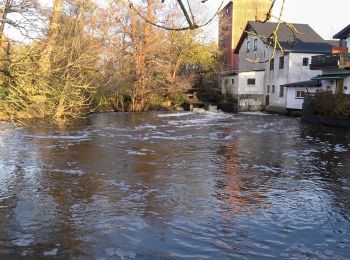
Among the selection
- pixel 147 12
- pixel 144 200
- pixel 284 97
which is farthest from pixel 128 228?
pixel 284 97

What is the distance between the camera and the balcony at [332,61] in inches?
1271

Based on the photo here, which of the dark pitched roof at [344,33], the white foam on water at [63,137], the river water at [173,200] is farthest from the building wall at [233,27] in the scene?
the river water at [173,200]

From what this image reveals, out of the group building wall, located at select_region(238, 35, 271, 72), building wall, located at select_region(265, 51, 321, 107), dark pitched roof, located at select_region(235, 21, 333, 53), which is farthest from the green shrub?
building wall, located at select_region(238, 35, 271, 72)

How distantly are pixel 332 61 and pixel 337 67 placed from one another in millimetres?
768

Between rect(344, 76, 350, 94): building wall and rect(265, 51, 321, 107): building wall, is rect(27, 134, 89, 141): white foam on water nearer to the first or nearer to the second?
rect(344, 76, 350, 94): building wall

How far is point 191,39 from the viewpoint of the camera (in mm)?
51375

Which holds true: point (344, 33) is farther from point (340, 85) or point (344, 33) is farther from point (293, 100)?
point (293, 100)

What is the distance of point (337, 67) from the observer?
33.6 meters

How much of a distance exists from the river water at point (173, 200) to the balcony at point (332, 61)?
12.7 metres

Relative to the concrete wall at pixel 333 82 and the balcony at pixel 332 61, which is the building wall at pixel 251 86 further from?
the balcony at pixel 332 61

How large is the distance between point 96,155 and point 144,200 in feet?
24.6

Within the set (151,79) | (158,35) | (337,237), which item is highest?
(158,35)

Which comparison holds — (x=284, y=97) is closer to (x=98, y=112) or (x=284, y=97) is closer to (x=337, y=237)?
(x=98, y=112)

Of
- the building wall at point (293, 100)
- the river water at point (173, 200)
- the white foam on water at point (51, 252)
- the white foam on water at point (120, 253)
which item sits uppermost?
the building wall at point (293, 100)
